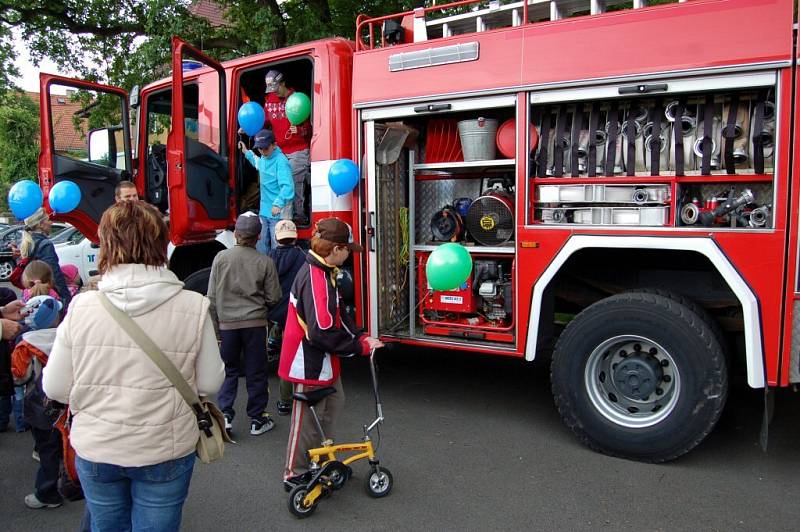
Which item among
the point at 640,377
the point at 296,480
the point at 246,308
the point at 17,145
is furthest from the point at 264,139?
the point at 17,145

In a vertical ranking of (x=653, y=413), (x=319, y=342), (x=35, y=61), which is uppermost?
(x=35, y=61)

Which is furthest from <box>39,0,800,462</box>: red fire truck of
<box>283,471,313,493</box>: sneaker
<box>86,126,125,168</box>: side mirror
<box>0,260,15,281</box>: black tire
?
<box>0,260,15,281</box>: black tire

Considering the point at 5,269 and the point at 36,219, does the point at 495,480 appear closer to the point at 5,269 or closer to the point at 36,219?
the point at 36,219

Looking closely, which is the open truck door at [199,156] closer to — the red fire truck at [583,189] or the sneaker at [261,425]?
the red fire truck at [583,189]

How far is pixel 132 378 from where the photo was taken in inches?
80.3

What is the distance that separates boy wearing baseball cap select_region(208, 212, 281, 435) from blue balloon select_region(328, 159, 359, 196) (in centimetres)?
67

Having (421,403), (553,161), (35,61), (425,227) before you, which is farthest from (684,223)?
(35,61)

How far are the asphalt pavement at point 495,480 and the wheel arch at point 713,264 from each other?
2.20ft

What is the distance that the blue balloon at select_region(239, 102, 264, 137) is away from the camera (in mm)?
5410

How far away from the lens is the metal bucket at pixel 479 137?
4.66 meters

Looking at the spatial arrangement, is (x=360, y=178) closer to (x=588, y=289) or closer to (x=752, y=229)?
(x=588, y=289)

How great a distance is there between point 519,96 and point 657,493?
257cm

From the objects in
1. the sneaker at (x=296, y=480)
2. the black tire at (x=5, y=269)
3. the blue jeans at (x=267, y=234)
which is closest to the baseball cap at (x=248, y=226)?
the blue jeans at (x=267, y=234)

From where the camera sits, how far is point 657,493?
3572mm
